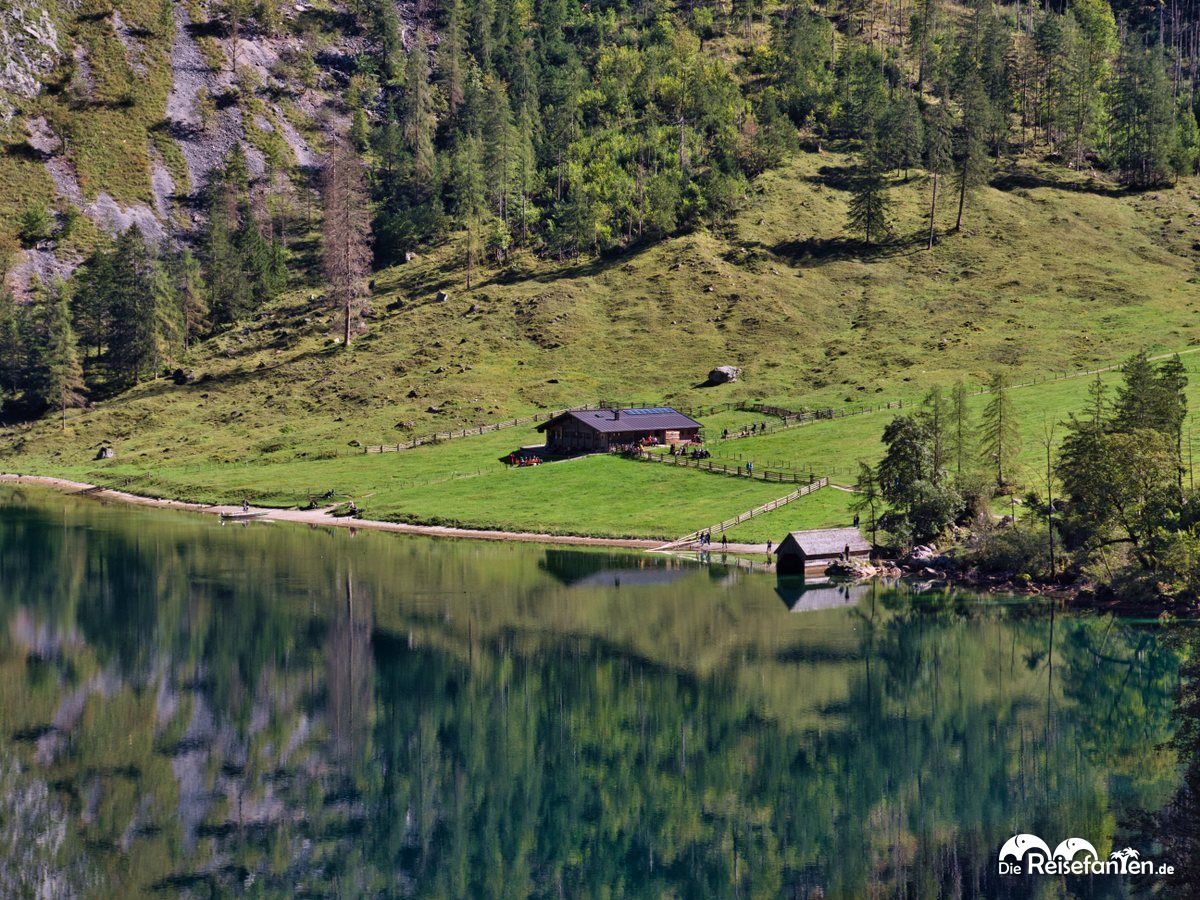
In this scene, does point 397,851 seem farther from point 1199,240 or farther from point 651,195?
point 1199,240

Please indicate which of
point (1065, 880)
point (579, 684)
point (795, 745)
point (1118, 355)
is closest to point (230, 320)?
point (1118, 355)

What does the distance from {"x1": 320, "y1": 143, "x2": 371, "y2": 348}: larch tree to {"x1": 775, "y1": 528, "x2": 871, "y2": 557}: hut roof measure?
3697 inches

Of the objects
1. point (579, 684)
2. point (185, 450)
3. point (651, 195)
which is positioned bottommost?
point (185, 450)

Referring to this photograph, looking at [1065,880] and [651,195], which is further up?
[651,195]

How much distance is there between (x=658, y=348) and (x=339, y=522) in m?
62.2

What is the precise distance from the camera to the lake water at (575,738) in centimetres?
4150

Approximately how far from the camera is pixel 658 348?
6270 inches

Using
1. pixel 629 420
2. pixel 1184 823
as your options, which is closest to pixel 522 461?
pixel 629 420

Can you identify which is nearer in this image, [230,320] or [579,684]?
[579,684]

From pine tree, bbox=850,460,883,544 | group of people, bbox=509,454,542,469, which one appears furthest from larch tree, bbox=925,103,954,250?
pine tree, bbox=850,460,883,544

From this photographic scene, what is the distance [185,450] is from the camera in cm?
14175

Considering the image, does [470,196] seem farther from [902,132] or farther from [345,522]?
[345,522]

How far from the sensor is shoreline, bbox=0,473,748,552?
98.2 metres

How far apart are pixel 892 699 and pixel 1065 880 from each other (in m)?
19.3
